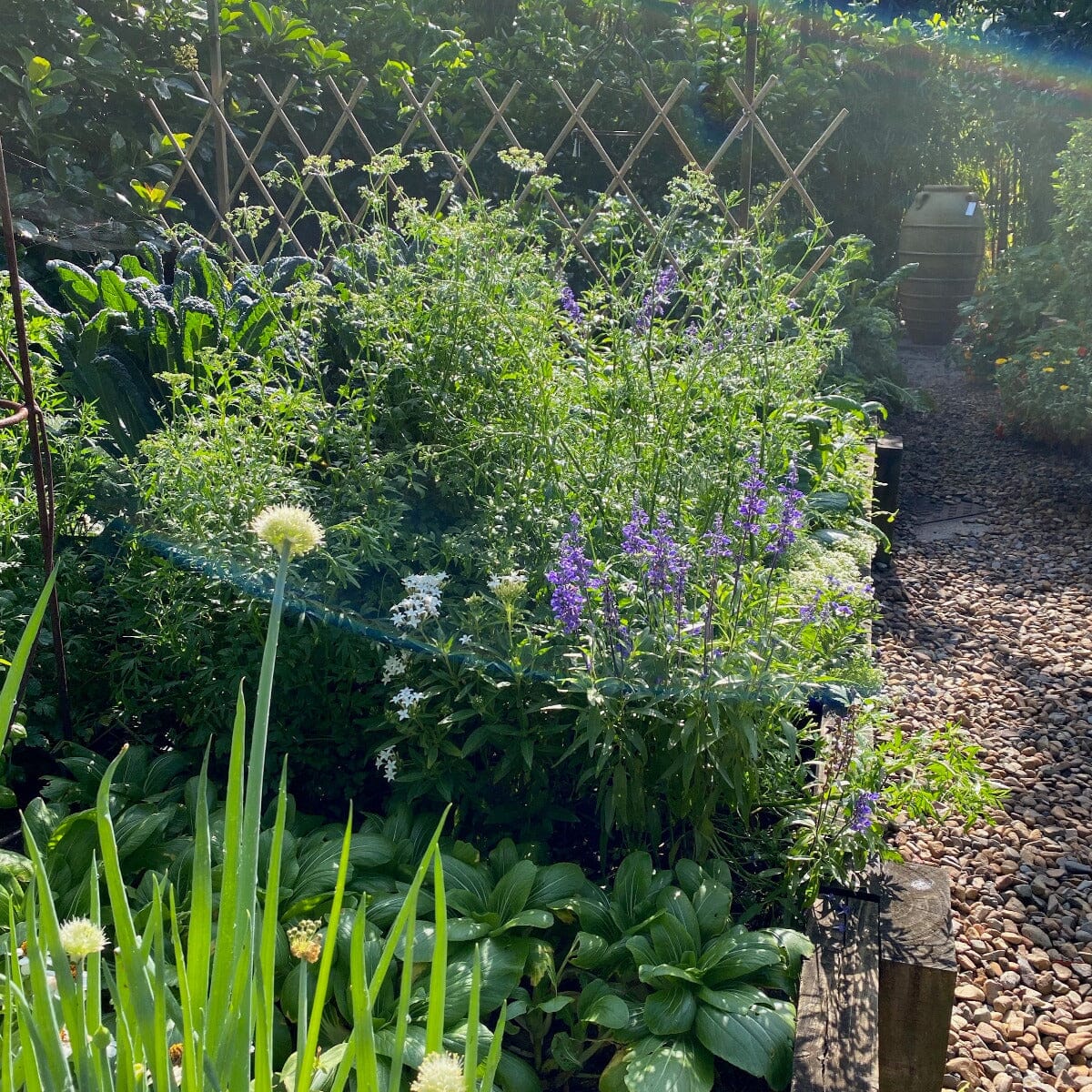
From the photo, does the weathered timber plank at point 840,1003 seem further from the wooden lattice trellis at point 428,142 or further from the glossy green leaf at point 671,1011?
the wooden lattice trellis at point 428,142

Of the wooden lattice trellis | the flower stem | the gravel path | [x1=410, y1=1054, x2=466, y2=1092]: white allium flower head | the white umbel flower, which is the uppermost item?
the wooden lattice trellis

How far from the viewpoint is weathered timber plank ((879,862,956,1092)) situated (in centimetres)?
170

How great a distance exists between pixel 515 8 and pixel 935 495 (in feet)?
17.8

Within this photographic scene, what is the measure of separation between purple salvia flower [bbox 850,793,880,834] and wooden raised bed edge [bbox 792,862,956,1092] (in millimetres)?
146

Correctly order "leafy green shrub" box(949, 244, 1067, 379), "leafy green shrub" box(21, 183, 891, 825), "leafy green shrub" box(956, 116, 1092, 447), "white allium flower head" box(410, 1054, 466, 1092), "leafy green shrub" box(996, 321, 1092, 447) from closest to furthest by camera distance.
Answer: "white allium flower head" box(410, 1054, 466, 1092)
"leafy green shrub" box(21, 183, 891, 825)
"leafy green shrub" box(996, 321, 1092, 447)
"leafy green shrub" box(956, 116, 1092, 447)
"leafy green shrub" box(949, 244, 1067, 379)

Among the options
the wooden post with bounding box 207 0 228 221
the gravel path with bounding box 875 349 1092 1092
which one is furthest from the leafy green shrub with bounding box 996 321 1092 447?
the wooden post with bounding box 207 0 228 221

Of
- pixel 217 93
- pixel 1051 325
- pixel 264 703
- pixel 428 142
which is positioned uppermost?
pixel 217 93

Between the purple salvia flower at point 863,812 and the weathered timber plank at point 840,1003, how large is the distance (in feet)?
0.48

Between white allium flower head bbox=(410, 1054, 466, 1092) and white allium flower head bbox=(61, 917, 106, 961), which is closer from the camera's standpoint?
white allium flower head bbox=(410, 1054, 466, 1092)

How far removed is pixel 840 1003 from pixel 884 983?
0.14 meters

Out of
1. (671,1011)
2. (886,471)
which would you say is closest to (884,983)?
(671,1011)

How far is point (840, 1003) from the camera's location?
1613 mm

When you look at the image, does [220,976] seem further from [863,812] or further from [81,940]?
[863,812]

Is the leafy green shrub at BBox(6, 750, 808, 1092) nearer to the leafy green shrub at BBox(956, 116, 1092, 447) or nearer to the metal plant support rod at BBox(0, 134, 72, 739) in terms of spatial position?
the metal plant support rod at BBox(0, 134, 72, 739)
